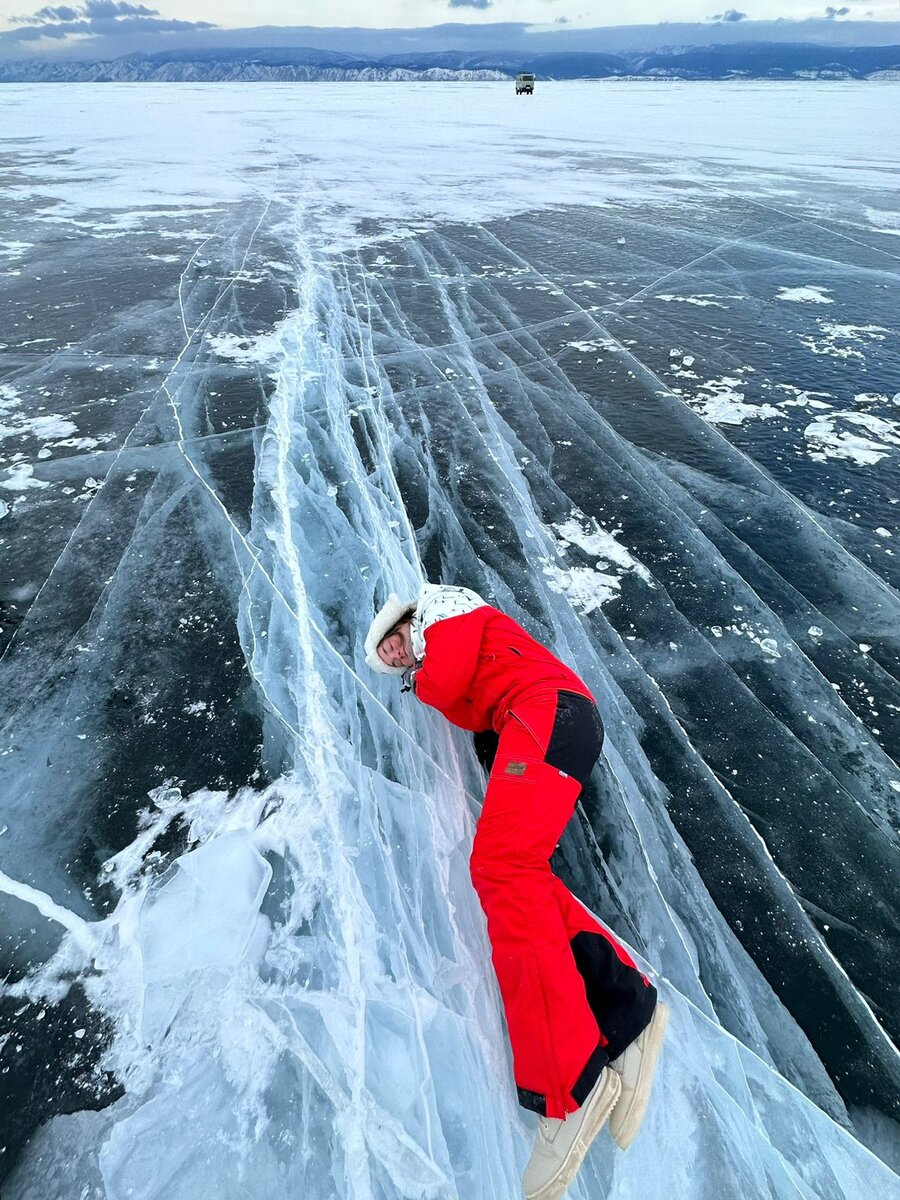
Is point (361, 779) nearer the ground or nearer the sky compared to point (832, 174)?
nearer the ground

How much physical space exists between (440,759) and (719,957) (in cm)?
109

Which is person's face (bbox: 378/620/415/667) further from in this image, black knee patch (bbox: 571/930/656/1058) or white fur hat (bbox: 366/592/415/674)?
black knee patch (bbox: 571/930/656/1058)

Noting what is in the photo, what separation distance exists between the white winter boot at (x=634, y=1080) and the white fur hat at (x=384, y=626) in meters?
1.38

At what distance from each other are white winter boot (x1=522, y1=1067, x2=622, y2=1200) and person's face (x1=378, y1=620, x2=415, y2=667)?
1397 millimetres

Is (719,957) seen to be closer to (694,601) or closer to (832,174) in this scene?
(694,601)

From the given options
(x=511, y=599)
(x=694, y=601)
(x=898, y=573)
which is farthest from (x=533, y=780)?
(x=898, y=573)

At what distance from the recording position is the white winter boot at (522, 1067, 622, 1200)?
1.51 meters

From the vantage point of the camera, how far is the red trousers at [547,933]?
155cm

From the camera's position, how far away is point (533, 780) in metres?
1.97

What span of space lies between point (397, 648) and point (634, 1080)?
1493 mm

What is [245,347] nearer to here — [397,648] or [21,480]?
[21,480]

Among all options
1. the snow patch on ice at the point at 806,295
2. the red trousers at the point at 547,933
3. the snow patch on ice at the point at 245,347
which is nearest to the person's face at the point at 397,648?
the red trousers at the point at 547,933

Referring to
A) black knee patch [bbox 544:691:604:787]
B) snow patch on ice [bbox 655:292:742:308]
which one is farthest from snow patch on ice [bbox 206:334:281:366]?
black knee patch [bbox 544:691:604:787]

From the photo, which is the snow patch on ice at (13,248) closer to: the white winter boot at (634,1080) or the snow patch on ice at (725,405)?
the snow patch on ice at (725,405)
